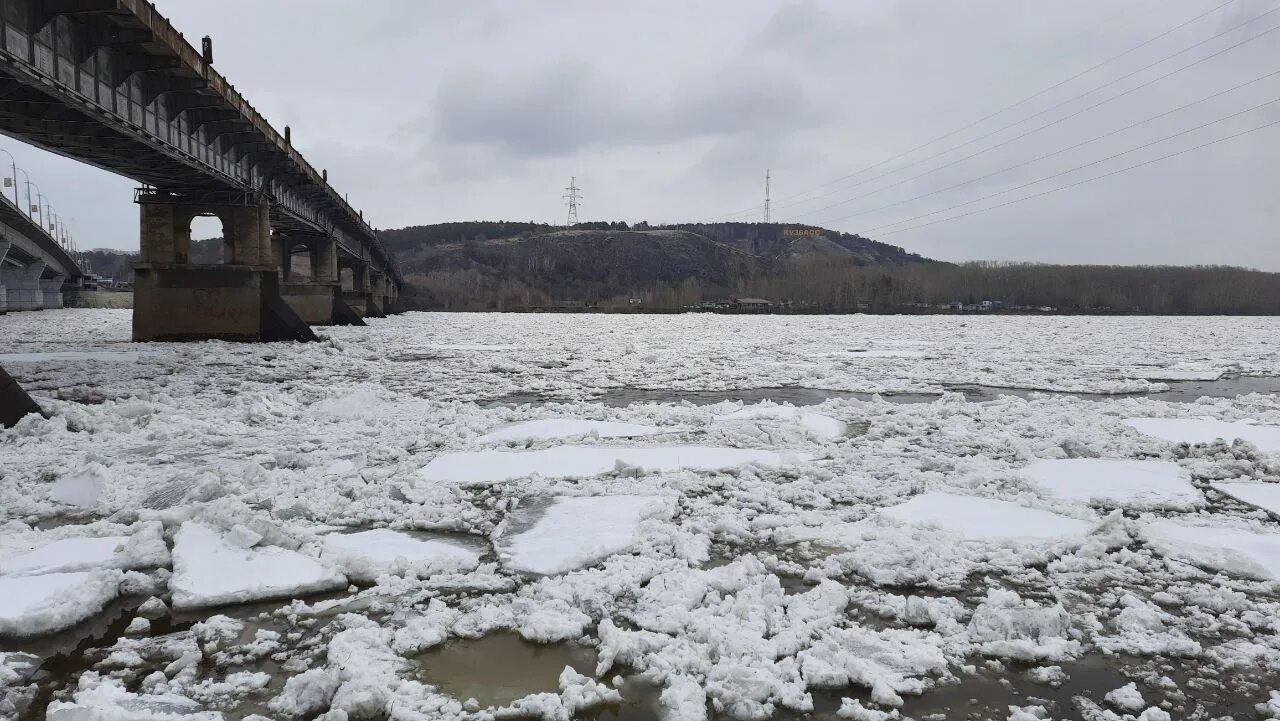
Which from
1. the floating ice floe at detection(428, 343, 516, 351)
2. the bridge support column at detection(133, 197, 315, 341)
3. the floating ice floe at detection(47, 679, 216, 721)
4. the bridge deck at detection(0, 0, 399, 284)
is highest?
the bridge deck at detection(0, 0, 399, 284)

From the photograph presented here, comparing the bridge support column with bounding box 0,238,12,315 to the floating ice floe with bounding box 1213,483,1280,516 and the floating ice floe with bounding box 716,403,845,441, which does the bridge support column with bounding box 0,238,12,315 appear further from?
the floating ice floe with bounding box 1213,483,1280,516

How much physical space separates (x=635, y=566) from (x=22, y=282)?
269ft

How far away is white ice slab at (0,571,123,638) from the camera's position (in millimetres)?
3773

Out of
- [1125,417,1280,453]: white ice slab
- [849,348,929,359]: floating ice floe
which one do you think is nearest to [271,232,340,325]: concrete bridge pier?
[849,348,929,359]: floating ice floe

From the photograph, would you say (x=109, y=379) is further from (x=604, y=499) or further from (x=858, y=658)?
(x=858, y=658)

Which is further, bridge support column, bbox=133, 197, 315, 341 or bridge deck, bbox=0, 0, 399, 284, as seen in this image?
bridge support column, bbox=133, 197, 315, 341

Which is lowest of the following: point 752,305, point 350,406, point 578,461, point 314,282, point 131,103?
point 578,461

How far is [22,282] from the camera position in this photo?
65750 mm

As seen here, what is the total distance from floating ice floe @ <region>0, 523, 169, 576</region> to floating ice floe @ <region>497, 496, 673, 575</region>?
85.7 inches

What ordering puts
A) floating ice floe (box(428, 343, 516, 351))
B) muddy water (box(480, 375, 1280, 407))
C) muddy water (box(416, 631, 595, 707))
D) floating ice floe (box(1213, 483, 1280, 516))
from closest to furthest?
muddy water (box(416, 631, 595, 707))
floating ice floe (box(1213, 483, 1280, 516))
muddy water (box(480, 375, 1280, 407))
floating ice floe (box(428, 343, 516, 351))

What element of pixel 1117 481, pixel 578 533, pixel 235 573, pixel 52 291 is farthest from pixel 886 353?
pixel 52 291

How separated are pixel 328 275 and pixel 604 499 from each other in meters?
47.4

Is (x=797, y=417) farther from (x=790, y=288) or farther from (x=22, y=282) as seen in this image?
(x=790, y=288)

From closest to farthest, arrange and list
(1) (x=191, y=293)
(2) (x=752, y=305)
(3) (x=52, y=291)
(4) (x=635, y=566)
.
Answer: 1. (4) (x=635, y=566)
2. (1) (x=191, y=293)
3. (3) (x=52, y=291)
4. (2) (x=752, y=305)
